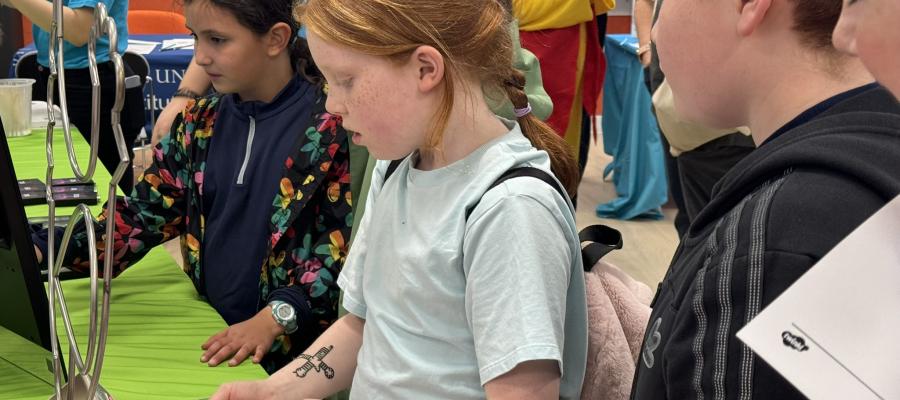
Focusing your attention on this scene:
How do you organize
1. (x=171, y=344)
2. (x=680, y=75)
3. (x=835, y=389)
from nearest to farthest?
(x=835, y=389), (x=680, y=75), (x=171, y=344)

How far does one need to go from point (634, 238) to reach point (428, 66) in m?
3.26

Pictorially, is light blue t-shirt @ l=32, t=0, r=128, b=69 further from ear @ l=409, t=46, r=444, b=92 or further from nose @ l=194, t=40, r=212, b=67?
ear @ l=409, t=46, r=444, b=92

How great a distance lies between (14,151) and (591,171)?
145 inches

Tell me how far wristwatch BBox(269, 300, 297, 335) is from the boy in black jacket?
70 centimetres

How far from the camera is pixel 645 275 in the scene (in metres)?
3.67

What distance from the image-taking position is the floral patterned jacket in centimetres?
147

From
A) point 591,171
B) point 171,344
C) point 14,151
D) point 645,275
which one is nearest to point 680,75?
point 171,344

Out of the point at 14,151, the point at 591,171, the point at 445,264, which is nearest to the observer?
the point at 445,264

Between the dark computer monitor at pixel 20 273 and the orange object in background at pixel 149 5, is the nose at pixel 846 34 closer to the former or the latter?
the dark computer monitor at pixel 20 273

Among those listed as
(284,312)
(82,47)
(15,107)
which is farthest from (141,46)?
(284,312)

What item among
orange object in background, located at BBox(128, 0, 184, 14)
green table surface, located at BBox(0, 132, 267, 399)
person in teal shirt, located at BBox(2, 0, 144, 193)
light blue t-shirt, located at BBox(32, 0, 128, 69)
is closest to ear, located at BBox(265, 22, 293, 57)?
green table surface, located at BBox(0, 132, 267, 399)

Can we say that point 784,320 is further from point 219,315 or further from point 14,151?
point 14,151

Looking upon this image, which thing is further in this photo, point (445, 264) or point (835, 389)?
point (445, 264)

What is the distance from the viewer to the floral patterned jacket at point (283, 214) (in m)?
1.47
